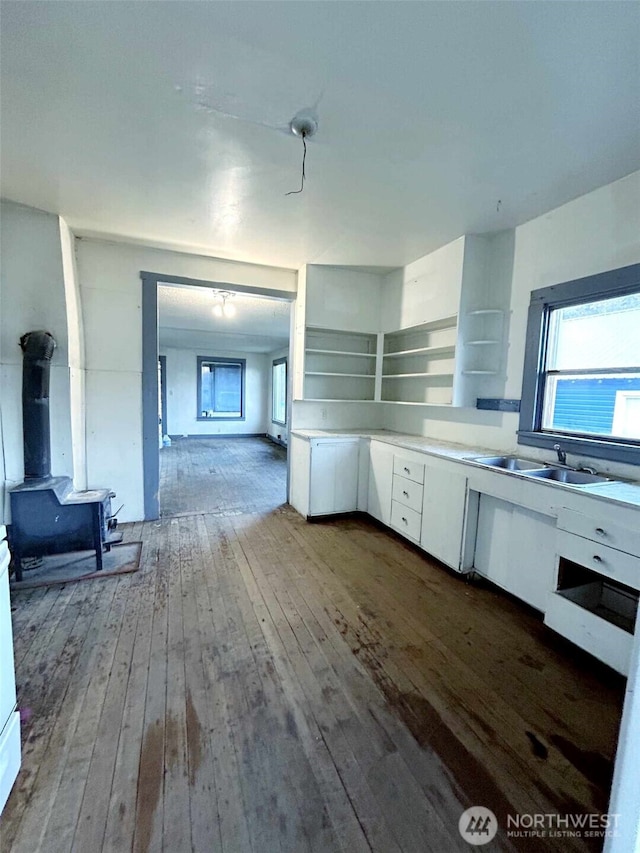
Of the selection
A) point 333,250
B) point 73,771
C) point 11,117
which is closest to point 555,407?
point 333,250

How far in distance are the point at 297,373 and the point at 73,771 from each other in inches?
134

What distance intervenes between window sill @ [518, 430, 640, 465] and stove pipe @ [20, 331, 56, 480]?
3643 mm

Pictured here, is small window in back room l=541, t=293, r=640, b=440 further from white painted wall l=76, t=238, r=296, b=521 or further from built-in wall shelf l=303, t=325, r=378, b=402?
white painted wall l=76, t=238, r=296, b=521

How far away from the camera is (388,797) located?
1.21 meters

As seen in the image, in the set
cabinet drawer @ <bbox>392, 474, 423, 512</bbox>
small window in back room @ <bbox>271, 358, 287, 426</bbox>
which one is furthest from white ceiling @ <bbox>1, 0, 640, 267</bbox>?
small window in back room @ <bbox>271, 358, 287, 426</bbox>

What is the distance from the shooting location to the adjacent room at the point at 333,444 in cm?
123

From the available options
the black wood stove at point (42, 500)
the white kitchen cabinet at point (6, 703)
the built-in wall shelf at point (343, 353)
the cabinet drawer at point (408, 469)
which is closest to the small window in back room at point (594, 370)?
the cabinet drawer at point (408, 469)

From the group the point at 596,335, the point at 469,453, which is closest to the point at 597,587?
the point at 469,453

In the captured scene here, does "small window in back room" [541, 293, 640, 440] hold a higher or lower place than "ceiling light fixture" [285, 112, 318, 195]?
lower

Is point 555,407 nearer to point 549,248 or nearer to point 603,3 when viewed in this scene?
point 549,248

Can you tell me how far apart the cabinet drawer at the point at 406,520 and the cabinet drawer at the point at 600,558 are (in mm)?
1217

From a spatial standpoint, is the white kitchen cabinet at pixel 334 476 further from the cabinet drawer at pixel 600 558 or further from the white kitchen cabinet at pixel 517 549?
the cabinet drawer at pixel 600 558

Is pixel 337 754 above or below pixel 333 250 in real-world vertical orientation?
below

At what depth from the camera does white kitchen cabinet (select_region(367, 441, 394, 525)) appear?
11.4 feet
